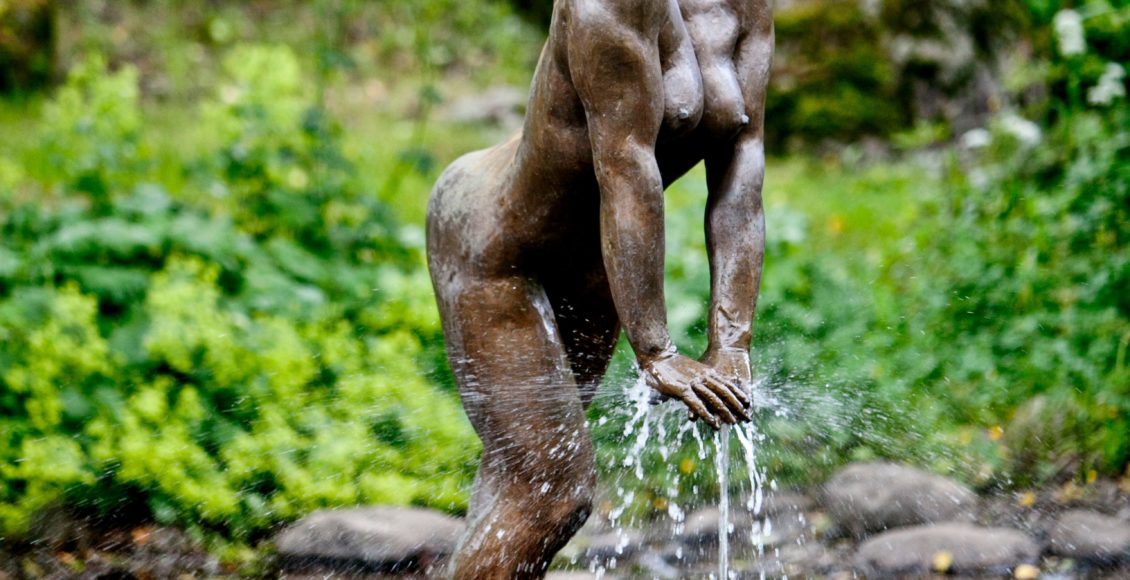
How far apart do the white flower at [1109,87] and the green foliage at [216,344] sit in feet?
10.5

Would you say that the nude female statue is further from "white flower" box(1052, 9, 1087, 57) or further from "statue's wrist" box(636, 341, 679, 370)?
"white flower" box(1052, 9, 1087, 57)

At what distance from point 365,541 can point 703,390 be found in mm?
2161

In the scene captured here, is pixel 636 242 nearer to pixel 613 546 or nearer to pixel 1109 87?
pixel 613 546

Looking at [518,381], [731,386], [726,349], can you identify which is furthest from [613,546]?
[731,386]

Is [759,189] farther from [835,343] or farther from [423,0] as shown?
[423,0]

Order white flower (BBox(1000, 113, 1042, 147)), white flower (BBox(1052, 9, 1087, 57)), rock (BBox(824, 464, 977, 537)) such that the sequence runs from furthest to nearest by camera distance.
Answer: white flower (BBox(1000, 113, 1042, 147)) → white flower (BBox(1052, 9, 1087, 57)) → rock (BBox(824, 464, 977, 537))

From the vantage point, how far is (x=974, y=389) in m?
5.34

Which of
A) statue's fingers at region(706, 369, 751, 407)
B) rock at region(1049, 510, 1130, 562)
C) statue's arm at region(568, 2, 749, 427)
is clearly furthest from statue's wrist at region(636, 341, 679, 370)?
rock at region(1049, 510, 1130, 562)

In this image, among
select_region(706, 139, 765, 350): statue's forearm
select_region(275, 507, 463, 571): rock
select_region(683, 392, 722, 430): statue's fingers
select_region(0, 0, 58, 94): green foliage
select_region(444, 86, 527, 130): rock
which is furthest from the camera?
select_region(444, 86, 527, 130): rock

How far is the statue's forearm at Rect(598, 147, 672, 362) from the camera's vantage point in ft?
8.26

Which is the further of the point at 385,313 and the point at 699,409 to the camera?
the point at 385,313

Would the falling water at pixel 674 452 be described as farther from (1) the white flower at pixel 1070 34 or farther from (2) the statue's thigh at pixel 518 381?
(1) the white flower at pixel 1070 34

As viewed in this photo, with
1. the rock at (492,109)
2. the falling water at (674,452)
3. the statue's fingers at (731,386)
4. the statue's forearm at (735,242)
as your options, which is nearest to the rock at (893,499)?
the falling water at (674,452)

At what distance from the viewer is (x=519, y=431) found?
2.86 metres
